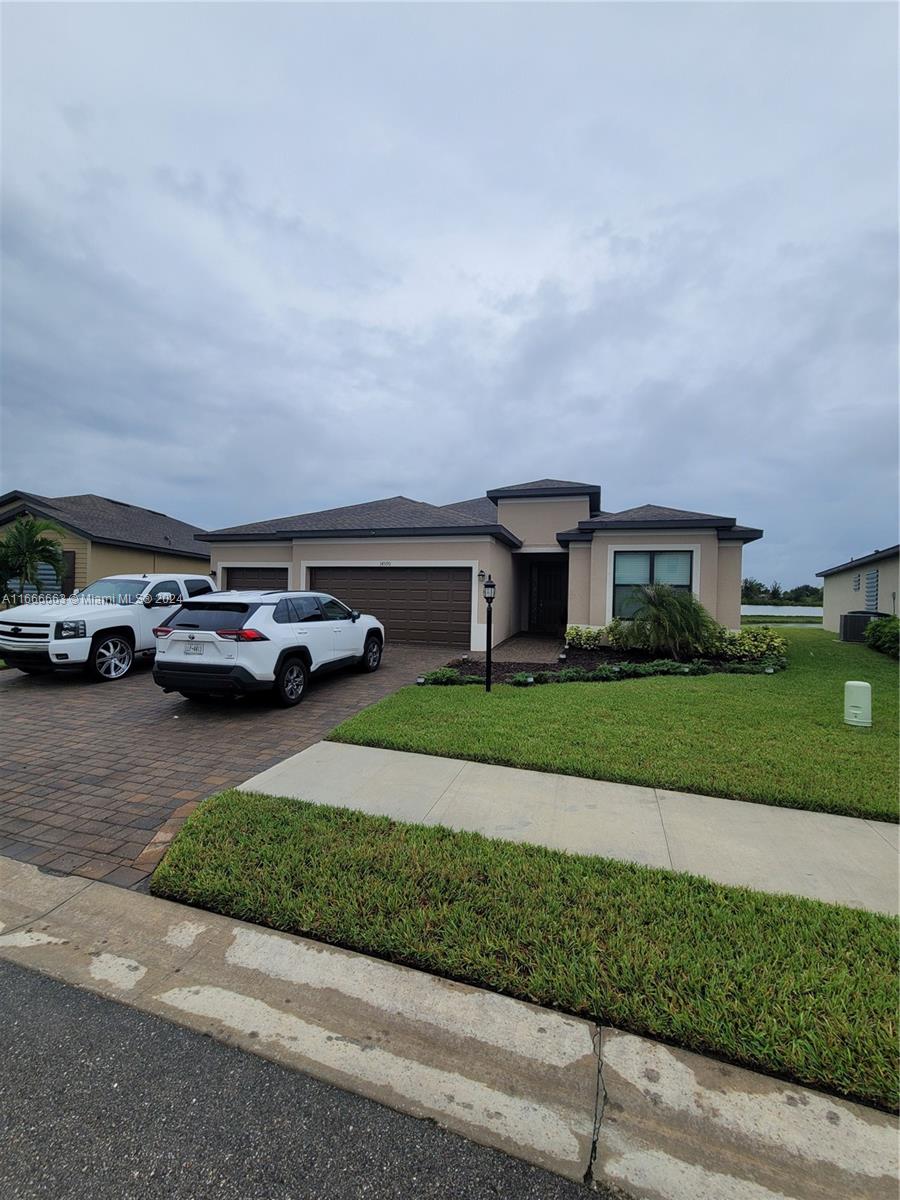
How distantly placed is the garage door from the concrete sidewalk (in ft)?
38.0

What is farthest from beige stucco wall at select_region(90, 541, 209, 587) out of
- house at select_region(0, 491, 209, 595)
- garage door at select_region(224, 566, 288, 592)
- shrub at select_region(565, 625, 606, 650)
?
shrub at select_region(565, 625, 606, 650)

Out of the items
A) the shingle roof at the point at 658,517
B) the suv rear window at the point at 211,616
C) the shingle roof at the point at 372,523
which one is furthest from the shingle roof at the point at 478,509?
the suv rear window at the point at 211,616

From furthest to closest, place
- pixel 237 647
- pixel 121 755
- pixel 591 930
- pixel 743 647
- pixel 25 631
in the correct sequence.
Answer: pixel 743 647, pixel 25 631, pixel 237 647, pixel 121 755, pixel 591 930

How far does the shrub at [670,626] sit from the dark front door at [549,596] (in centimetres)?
596

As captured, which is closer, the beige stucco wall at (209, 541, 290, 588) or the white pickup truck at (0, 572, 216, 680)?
the white pickup truck at (0, 572, 216, 680)

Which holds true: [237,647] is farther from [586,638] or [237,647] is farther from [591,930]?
[586,638]

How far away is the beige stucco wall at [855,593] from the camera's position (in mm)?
17188

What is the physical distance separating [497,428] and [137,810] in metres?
29.2

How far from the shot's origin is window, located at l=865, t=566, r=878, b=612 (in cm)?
1881

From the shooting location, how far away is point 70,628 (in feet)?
28.6

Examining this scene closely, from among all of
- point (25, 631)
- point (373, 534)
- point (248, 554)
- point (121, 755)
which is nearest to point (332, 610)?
point (121, 755)

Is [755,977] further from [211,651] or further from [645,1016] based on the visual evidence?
[211,651]

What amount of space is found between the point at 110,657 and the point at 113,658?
0.08 m

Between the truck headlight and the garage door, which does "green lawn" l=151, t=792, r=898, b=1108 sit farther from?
the garage door
